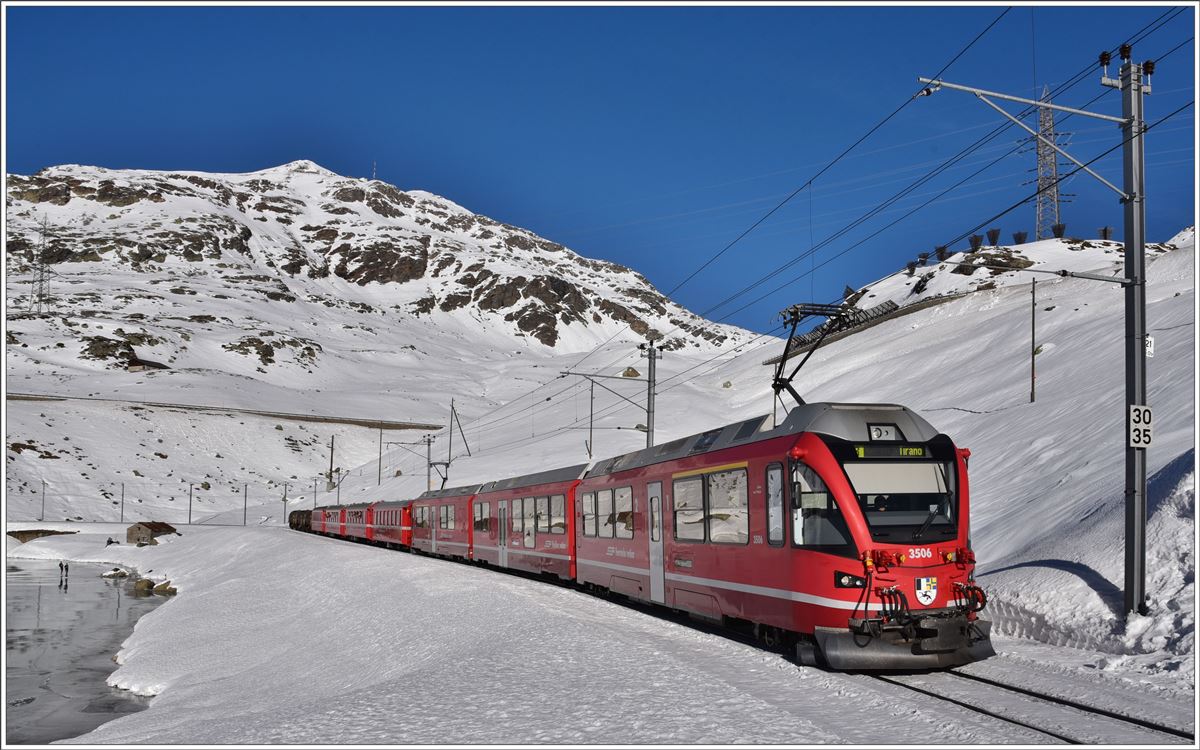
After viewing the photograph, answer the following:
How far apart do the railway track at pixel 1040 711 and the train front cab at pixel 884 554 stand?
20.9 inches

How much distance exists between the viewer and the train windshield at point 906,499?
13078mm

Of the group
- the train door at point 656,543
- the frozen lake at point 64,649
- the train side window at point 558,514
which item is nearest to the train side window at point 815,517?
the train door at point 656,543

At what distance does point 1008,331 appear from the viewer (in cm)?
6944

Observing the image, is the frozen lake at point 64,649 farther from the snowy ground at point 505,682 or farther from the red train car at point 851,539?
the red train car at point 851,539

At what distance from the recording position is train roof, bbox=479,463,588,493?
25062 millimetres

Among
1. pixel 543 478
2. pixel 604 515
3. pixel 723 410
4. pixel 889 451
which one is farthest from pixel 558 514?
pixel 723 410

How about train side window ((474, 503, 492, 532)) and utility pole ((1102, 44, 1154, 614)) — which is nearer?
utility pole ((1102, 44, 1154, 614))

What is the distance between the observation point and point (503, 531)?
3088 centimetres

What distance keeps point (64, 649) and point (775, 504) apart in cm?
2925

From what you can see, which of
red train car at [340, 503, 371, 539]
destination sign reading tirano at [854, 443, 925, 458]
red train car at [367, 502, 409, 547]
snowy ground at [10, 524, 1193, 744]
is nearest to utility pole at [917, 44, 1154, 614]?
snowy ground at [10, 524, 1193, 744]

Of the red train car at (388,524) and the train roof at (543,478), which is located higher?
the train roof at (543,478)

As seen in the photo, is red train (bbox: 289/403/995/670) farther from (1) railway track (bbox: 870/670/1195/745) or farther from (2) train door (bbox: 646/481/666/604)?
(1) railway track (bbox: 870/670/1195/745)

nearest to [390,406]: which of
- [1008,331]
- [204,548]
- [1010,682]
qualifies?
[204,548]

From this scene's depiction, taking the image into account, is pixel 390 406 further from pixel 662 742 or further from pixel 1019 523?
pixel 662 742
